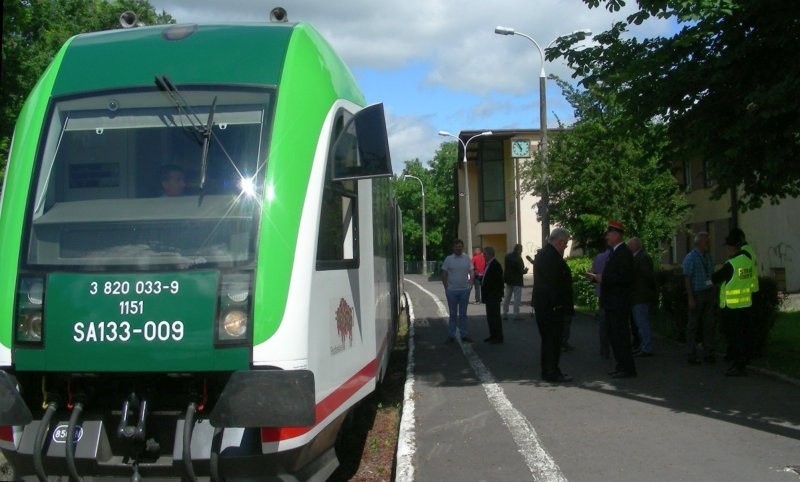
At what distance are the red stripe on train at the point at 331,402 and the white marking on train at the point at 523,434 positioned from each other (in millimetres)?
1393

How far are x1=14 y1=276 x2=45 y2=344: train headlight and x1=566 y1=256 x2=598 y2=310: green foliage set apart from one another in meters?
15.9

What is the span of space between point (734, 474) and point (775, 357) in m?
5.72

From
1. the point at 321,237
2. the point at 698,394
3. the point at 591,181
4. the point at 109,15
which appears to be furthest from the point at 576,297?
the point at 109,15

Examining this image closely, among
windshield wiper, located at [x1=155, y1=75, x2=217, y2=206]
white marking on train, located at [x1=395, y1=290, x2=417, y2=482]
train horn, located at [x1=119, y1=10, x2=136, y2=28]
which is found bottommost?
white marking on train, located at [x1=395, y1=290, x2=417, y2=482]

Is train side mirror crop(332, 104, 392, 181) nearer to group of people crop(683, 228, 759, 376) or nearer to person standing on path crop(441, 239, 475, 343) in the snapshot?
group of people crop(683, 228, 759, 376)

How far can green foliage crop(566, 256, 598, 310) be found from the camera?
66.2ft

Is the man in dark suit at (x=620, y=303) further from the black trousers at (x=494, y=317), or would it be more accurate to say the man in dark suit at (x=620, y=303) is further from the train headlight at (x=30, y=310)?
the train headlight at (x=30, y=310)

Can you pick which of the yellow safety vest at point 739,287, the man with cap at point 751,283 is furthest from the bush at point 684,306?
the yellow safety vest at point 739,287

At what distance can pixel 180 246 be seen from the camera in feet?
16.3

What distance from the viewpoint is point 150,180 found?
5254mm

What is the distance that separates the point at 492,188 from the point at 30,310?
45.7 meters

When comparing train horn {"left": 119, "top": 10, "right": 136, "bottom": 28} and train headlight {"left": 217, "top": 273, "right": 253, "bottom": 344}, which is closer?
train headlight {"left": 217, "top": 273, "right": 253, "bottom": 344}

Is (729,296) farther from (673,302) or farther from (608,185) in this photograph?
(608,185)

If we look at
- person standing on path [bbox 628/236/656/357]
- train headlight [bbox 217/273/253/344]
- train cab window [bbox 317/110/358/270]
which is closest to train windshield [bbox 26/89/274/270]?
train headlight [bbox 217/273/253/344]
